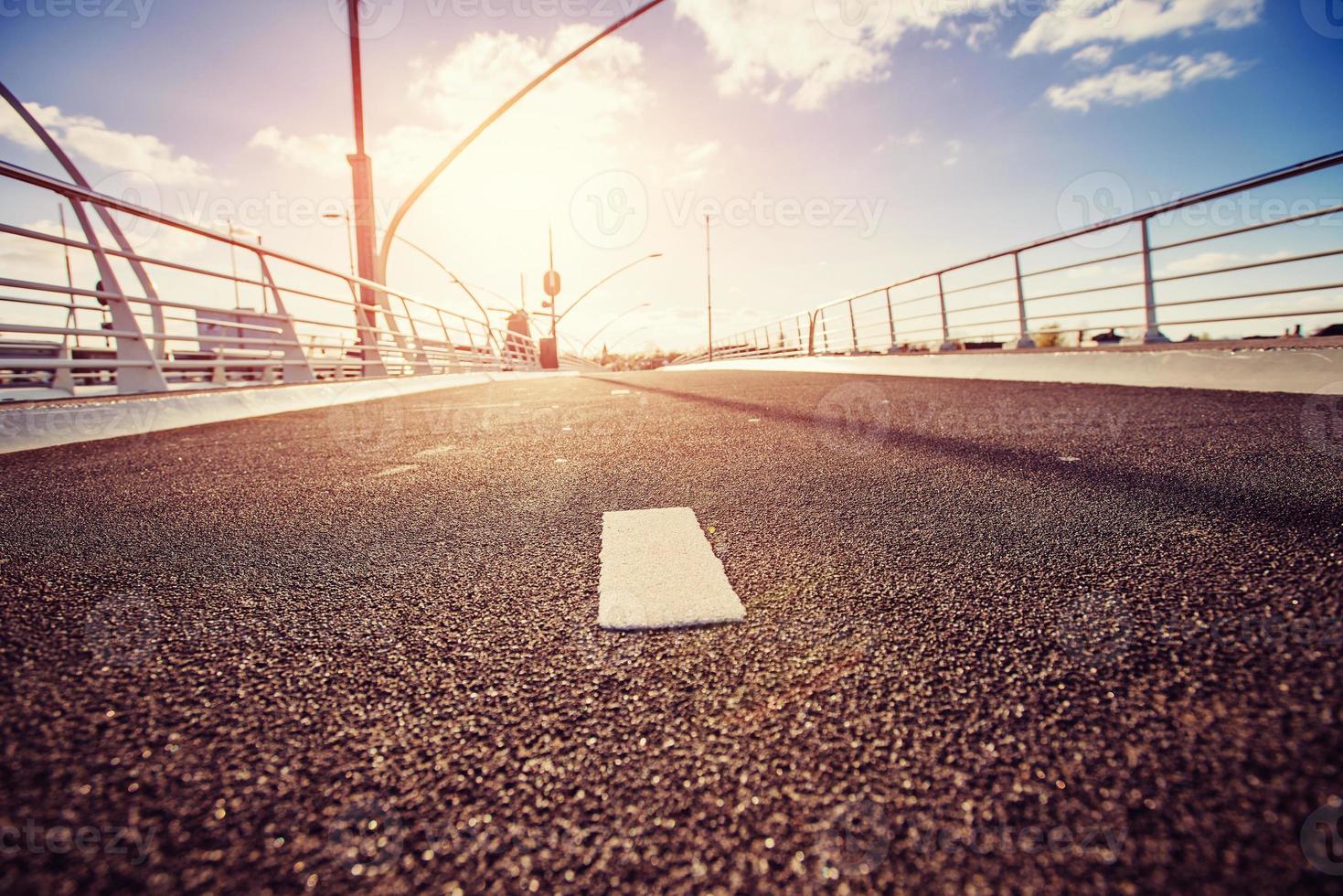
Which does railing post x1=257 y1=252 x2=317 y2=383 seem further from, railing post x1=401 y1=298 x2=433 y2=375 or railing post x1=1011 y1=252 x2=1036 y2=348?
railing post x1=1011 y1=252 x2=1036 y2=348

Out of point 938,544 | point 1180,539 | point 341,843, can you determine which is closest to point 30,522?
point 341,843

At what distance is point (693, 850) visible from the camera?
2.21 ft

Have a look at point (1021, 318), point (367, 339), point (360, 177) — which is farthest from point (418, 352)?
point (1021, 318)

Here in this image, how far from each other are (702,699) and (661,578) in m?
0.50

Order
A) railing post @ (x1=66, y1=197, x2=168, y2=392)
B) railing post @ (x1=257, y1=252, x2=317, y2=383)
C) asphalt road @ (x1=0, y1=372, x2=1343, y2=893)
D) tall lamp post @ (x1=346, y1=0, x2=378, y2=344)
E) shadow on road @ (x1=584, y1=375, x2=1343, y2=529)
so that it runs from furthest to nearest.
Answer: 1. tall lamp post @ (x1=346, y1=0, x2=378, y2=344)
2. railing post @ (x1=257, y1=252, x2=317, y2=383)
3. railing post @ (x1=66, y1=197, x2=168, y2=392)
4. shadow on road @ (x1=584, y1=375, x2=1343, y2=529)
5. asphalt road @ (x1=0, y1=372, x2=1343, y2=893)

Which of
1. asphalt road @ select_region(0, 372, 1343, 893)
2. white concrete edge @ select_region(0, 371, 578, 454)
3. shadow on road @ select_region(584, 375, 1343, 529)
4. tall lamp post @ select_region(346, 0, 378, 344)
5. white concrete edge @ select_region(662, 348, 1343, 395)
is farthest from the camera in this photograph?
tall lamp post @ select_region(346, 0, 378, 344)

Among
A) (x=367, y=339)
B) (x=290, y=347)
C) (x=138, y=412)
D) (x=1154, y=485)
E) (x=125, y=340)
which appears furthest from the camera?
(x=367, y=339)

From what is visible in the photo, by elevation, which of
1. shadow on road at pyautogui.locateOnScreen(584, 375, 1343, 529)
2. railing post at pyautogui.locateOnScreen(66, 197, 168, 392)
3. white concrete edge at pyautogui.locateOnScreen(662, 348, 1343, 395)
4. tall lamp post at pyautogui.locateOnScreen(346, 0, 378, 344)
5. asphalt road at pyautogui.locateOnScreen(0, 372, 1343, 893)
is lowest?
asphalt road at pyautogui.locateOnScreen(0, 372, 1343, 893)

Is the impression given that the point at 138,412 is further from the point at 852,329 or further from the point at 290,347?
the point at 852,329

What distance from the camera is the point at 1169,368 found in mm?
5746

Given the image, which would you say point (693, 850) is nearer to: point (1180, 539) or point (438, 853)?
point (438, 853)

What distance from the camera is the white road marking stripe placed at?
125 cm

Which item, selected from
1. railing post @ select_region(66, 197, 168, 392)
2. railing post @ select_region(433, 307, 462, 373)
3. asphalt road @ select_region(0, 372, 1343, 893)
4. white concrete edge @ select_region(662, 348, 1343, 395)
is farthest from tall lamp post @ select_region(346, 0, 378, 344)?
asphalt road @ select_region(0, 372, 1343, 893)

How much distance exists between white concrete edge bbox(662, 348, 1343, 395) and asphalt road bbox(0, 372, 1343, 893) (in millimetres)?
3542
